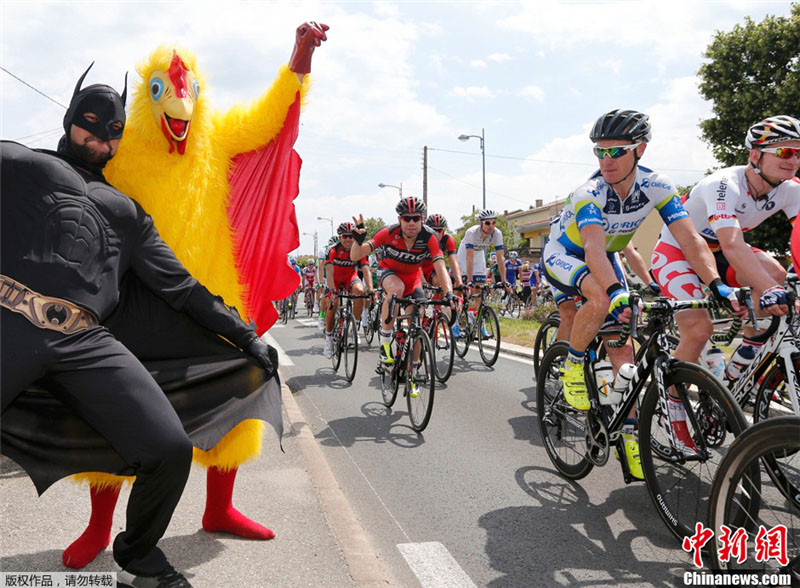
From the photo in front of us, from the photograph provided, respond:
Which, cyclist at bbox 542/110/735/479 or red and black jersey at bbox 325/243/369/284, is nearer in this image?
cyclist at bbox 542/110/735/479

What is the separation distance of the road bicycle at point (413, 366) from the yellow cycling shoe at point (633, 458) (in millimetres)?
2309

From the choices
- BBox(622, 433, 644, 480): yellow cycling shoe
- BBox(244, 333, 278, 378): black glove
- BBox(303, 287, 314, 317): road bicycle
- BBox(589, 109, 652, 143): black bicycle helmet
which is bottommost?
BBox(303, 287, 314, 317): road bicycle

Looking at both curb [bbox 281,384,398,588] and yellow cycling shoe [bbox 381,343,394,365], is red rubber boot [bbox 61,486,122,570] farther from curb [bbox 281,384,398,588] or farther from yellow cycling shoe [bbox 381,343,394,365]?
yellow cycling shoe [bbox 381,343,394,365]

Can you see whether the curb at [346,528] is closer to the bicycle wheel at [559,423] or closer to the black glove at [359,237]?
the bicycle wheel at [559,423]

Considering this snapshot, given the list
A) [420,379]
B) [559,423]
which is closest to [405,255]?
[420,379]

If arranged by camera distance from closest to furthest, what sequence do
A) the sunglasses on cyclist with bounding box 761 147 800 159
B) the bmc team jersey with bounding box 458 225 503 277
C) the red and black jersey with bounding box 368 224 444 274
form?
the sunglasses on cyclist with bounding box 761 147 800 159 → the red and black jersey with bounding box 368 224 444 274 → the bmc team jersey with bounding box 458 225 503 277

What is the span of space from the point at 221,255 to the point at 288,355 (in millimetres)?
8536

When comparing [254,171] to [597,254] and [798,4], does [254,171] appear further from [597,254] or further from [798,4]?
[798,4]

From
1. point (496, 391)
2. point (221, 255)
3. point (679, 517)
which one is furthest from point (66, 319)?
point (496, 391)

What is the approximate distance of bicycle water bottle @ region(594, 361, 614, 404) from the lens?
12.5ft

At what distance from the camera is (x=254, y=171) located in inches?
138

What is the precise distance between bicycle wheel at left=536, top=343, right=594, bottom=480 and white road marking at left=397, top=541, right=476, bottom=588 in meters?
1.25

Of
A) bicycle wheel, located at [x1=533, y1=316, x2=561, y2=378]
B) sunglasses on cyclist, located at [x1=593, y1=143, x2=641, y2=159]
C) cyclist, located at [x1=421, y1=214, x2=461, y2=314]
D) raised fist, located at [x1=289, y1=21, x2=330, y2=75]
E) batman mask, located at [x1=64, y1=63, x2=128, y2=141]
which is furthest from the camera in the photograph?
cyclist, located at [x1=421, y1=214, x2=461, y2=314]

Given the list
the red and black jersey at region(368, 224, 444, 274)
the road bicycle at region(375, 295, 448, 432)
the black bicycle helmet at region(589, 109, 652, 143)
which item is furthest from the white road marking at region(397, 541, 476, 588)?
the red and black jersey at region(368, 224, 444, 274)
